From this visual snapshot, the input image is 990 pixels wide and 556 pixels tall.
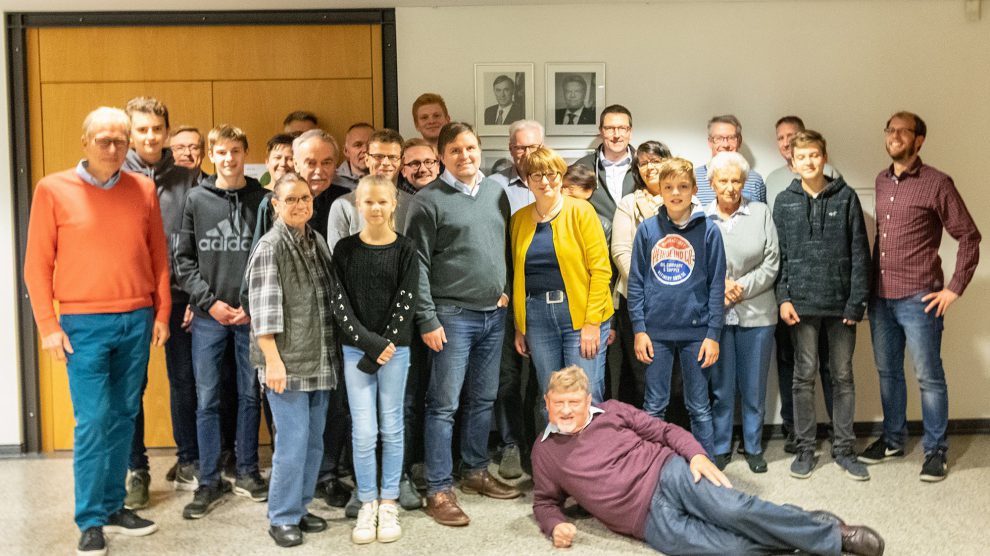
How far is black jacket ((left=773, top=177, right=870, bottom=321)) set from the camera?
3.93 meters

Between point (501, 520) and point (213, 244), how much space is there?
1567 millimetres

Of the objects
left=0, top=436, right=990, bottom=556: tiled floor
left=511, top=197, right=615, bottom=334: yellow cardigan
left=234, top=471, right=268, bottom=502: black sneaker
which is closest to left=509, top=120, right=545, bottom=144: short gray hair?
left=511, top=197, right=615, bottom=334: yellow cardigan

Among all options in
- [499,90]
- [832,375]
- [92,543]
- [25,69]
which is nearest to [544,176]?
[499,90]

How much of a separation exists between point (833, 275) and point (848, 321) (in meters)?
0.21

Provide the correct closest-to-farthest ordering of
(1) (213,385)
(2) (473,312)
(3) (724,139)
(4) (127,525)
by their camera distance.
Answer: (4) (127,525)
(2) (473,312)
(1) (213,385)
(3) (724,139)

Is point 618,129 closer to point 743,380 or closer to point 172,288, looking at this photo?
point 743,380

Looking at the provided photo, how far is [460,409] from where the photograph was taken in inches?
161

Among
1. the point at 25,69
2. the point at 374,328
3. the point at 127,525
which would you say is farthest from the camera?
the point at 25,69

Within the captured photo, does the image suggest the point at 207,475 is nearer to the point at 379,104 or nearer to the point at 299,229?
the point at 299,229

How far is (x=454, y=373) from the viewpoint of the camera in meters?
3.55

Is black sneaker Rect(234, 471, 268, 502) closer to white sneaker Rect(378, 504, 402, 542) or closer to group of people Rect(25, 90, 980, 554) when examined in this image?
group of people Rect(25, 90, 980, 554)

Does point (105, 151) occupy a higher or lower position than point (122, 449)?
higher

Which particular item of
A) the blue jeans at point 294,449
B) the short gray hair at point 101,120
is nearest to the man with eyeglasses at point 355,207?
the blue jeans at point 294,449

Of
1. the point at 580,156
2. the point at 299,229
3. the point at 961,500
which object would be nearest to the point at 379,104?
the point at 580,156
